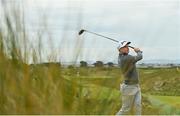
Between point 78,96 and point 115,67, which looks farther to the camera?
point 115,67

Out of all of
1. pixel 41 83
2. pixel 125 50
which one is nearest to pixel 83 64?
pixel 41 83

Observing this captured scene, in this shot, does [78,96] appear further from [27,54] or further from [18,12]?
[18,12]

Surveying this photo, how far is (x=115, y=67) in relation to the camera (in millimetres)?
6195

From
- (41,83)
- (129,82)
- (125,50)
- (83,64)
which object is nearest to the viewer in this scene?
(41,83)

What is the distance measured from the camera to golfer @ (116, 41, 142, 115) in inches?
263

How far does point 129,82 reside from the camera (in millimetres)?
8766

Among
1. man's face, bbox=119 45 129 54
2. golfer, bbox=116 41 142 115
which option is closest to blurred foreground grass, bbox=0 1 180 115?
golfer, bbox=116 41 142 115

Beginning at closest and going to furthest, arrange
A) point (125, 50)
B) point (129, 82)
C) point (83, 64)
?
point (83, 64)
point (129, 82)
point (125, 50)

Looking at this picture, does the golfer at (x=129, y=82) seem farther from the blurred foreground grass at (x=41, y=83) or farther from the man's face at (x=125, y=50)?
the blurred foreground grass at (x=41, y=83)

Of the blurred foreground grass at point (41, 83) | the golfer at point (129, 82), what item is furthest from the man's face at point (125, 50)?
the blurred foreground grass at point (41, 83)

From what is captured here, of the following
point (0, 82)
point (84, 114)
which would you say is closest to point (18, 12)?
point (0, 82)

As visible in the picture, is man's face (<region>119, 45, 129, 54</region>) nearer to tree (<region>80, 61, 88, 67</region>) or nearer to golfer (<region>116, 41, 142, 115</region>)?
golfer (<region>116, 41, 142, 115</region>)

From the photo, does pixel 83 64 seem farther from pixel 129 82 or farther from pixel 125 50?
pixel 125 50

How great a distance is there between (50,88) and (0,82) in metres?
0.44
